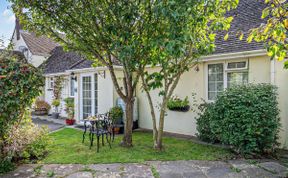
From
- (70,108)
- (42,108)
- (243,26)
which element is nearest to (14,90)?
(70,108)

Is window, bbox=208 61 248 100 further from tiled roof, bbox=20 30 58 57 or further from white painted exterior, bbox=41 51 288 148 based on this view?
tiled roof, bbox=20 30 58 57

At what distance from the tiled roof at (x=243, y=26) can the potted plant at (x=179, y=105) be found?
7.83ft

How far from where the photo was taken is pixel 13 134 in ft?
18.5

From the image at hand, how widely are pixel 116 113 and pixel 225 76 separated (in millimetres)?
4894

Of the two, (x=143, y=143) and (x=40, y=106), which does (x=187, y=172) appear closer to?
(x=143, y=143)

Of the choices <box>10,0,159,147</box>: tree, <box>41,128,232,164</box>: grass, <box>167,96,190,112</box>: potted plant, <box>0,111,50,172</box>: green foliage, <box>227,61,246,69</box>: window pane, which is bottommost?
<box>41,128,232,164</box>: grass

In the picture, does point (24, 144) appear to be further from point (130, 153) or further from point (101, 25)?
point (101, 25)

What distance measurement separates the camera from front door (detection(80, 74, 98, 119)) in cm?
1132

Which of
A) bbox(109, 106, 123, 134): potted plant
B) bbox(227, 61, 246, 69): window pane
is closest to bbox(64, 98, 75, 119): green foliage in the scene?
bbox(109, 106, 123, 134): potted plant

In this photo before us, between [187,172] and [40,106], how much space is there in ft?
46.5

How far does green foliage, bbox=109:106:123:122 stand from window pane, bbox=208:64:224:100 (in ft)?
13.2

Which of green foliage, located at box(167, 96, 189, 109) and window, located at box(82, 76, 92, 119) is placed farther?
window, located at box(82, 76, 92, 119)

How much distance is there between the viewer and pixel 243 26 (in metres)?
8.39

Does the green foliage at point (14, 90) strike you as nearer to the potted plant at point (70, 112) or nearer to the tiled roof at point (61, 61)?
the potted plant at point (70, 112)
